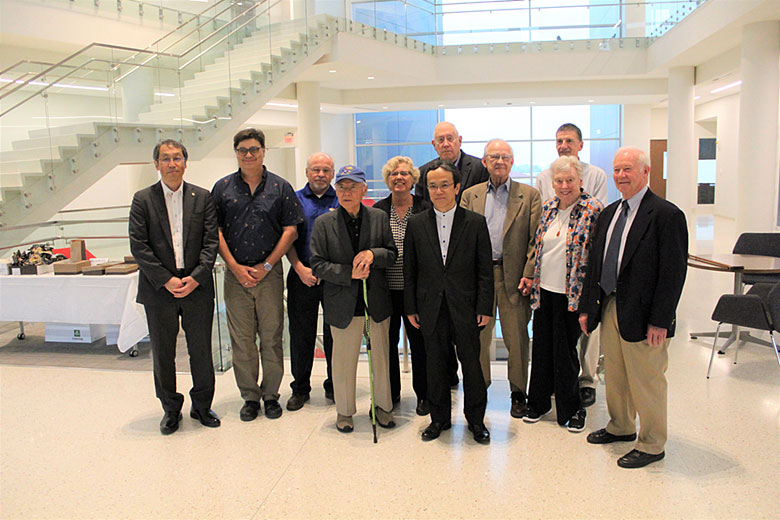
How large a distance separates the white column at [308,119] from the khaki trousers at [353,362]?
1103cm

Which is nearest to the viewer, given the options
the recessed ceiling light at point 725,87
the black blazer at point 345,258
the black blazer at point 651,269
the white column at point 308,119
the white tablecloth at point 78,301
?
the black blazer at point 651,269

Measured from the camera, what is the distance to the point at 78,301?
5.32 meters

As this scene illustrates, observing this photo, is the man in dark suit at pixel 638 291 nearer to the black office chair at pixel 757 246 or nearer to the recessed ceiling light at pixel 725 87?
the black office chair at pixel 757 246

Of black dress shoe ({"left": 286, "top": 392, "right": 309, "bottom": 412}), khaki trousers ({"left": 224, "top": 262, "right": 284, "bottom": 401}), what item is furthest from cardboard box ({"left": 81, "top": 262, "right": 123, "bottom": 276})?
black dress shoe ({"left": 286, "top": 392, "right": 309, "bottom": 412})

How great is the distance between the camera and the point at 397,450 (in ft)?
11.3

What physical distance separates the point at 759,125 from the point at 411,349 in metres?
8.59

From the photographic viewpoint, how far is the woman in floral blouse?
340 centimetres

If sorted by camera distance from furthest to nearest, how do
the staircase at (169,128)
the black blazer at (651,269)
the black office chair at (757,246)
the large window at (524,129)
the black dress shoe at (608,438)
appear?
1. the large window at (524,129)
2. the staircase at (169,128)
3. the black office chair at (757,246)
4. the black dress shoe at (608,438)
5. the black blazer at (651,269)

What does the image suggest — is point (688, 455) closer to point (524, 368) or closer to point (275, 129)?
point (524, 368)

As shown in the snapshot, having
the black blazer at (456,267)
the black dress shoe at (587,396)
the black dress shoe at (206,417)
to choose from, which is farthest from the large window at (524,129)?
the black dress shoe at (206,417)

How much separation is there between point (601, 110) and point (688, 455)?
19.6m

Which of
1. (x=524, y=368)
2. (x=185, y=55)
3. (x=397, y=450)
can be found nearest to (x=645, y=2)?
(x=185, y=55)

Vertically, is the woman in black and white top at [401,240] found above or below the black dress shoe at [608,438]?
above

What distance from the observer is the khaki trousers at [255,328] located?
3.91m
